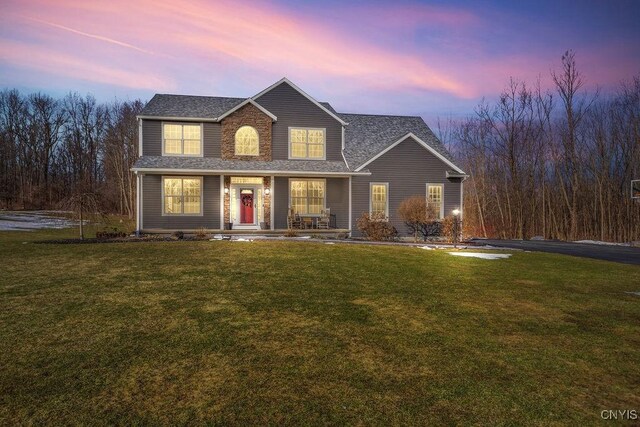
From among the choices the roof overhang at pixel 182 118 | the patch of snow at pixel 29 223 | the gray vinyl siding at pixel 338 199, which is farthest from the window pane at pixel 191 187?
the patch of snow at pixel 29 223

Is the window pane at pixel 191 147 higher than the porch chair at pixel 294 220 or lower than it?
higher

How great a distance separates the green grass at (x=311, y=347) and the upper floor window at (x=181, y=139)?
11.9 m

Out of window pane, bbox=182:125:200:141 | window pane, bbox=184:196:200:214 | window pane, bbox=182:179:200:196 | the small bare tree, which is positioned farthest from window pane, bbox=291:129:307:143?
the small bare tree

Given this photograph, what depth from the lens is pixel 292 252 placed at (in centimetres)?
1376

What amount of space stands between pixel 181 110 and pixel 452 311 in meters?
18.9

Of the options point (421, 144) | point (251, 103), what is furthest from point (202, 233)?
point (421, 144)

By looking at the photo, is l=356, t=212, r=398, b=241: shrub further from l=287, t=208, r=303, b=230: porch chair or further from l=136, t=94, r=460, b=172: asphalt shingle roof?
l=287, t=208, r=303, b=230: porch chair

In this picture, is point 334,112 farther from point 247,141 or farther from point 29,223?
point 29,223

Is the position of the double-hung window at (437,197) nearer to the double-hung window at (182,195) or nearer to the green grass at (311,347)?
the green grass at (311,347)

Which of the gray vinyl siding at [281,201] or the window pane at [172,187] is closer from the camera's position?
the window pane at [172,187]

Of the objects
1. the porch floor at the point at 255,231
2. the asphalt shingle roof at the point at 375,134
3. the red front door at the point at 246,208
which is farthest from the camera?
the asphalt shingle roof at the point at 375,134

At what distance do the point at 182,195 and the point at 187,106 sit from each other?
5.13 metres

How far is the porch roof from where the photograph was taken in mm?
19625

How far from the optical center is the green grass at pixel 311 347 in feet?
11.5
